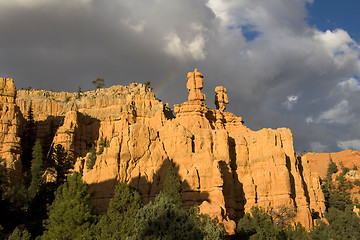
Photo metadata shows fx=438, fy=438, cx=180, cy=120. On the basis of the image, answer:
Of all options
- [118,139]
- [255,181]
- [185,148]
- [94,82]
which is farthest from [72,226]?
[94,82]

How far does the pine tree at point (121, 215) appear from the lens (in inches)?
1619

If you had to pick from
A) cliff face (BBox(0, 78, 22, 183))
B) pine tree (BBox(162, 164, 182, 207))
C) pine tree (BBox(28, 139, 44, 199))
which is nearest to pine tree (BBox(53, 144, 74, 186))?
pine tree (BBox(28, 139, 44, 199))

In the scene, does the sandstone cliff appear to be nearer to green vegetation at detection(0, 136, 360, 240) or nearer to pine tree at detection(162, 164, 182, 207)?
A: green vegetation at detection(0, 136, 360, 240)

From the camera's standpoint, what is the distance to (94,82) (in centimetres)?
13050

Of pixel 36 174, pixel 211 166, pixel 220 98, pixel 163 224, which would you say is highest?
pixel 220 98

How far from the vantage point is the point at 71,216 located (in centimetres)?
4391

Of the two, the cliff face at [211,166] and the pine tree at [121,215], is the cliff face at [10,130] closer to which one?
the cliff face at [211,166]

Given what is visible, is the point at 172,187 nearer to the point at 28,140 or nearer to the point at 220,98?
the point at 220,98

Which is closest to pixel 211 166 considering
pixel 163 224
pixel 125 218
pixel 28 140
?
pixel 125 218

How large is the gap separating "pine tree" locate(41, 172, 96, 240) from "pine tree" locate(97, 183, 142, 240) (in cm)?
203

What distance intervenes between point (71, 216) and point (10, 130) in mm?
30979

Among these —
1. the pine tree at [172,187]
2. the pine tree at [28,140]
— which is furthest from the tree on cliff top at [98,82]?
the pine tree at [172,187]

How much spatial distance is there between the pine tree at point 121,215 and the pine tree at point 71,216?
203cm

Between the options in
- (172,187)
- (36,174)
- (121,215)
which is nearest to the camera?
(121,215)
